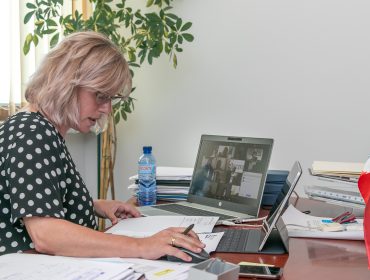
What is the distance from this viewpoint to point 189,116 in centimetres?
268

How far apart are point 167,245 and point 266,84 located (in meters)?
1.63

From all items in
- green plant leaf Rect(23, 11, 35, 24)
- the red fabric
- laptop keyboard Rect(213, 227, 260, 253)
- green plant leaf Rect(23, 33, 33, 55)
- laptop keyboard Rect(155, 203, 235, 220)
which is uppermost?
green plant leaf Rect(23, 11, 35, 24)

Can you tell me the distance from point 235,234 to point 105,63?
590mm

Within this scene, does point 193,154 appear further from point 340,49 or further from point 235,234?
point 235,234

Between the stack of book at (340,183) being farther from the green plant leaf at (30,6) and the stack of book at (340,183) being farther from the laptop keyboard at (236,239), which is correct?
the green plant leaf at (30,6)

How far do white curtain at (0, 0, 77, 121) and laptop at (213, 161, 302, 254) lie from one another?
4.31ft

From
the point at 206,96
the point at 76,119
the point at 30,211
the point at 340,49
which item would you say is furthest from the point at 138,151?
the point at 30,211

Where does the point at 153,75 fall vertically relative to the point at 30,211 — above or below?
above

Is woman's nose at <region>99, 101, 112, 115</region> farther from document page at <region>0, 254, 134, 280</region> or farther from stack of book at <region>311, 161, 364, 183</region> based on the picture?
stack of book at <region>311, 161, 364, 183</region>

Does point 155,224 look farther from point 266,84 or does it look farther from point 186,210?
point 266,84

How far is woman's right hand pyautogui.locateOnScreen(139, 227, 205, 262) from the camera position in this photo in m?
1.01

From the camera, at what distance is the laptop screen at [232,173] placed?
1605 millimetres

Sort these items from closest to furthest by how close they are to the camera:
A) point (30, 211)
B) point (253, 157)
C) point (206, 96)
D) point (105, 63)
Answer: point (30, 211), point (105, 63), point (253, 157), point (206, 96)

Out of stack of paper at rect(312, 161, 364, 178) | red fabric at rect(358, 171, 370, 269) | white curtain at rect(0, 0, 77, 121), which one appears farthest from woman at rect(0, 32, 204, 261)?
white curtain at rect(0, 0, 77, 121)
